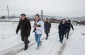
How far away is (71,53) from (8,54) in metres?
3.02

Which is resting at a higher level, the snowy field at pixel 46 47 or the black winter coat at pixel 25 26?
the black winter coat at pixel 25 26

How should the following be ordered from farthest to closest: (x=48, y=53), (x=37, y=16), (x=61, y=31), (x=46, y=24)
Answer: (x=46, y=24) → (x=61, y=31) → (x=37, y=16) → (x=48, y=53)

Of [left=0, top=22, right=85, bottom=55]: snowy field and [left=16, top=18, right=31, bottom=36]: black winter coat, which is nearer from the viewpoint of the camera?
[left=0, top=22, right=85, bottom=55]: snowy field

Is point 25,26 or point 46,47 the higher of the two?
point 25,26

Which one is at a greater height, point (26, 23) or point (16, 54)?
point (26, 23)

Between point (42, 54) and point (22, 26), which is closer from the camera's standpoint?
point (42, 54)

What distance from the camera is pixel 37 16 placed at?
879 cm

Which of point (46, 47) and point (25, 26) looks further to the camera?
point (46, 47)

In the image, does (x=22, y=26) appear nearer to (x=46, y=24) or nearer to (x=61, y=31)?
(x=61, y=31)

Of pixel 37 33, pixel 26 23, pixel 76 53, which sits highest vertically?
pixel 26 23

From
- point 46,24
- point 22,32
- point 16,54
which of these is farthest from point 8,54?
point 46,24

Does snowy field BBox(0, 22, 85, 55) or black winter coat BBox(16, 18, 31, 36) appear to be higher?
black winter coat BBox(16, 18, 31, 36)

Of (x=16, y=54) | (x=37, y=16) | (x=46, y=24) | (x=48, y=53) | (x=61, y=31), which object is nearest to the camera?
(x=16, y=54)

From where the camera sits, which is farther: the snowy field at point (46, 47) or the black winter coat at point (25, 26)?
the black winter coat at point (25, 26)
